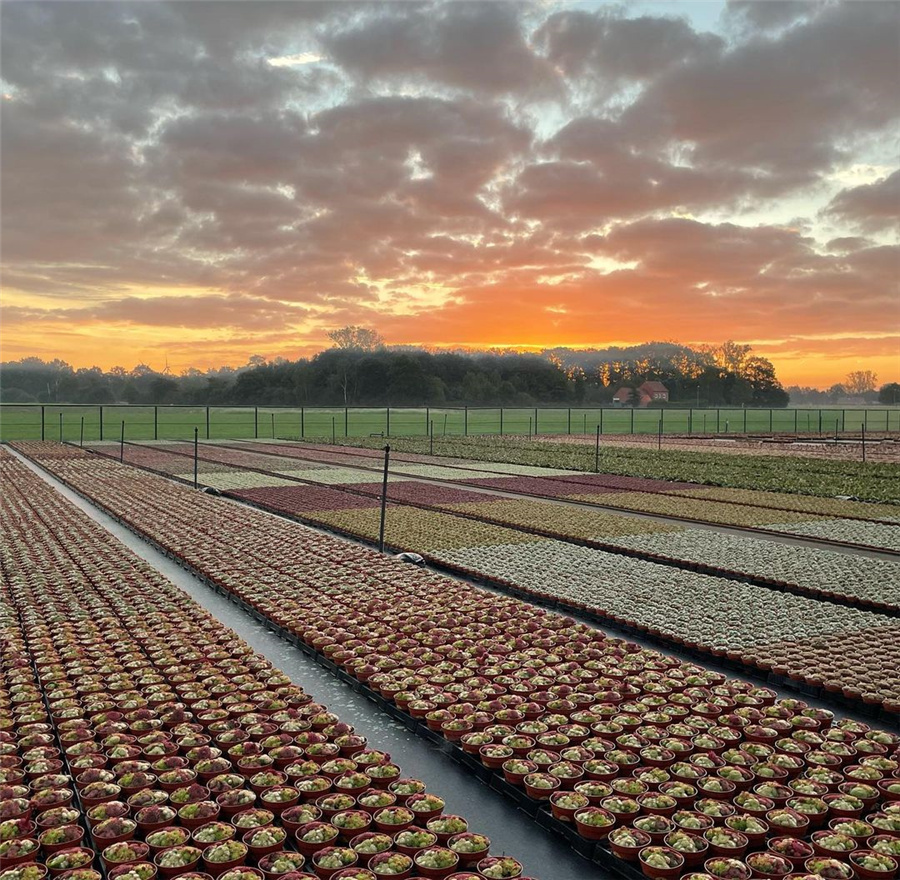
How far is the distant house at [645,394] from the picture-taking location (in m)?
107

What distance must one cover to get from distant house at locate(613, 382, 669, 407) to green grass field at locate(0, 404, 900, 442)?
393cm

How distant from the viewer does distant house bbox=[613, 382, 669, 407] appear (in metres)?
107

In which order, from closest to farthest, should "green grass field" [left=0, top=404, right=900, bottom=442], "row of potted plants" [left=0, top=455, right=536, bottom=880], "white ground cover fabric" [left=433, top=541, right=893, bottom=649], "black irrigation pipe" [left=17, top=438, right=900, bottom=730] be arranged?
"row of potted plants" [left=0, top=455, right=536, bottom=880] → "black irrigation pipe" [left=17, top=438, right=900, bottom=730] → "white ground cover fabric" [left=433, top=541, right=893, bottom=649] → "green grass field" [left=0, top=404, right=900, bottom=442]

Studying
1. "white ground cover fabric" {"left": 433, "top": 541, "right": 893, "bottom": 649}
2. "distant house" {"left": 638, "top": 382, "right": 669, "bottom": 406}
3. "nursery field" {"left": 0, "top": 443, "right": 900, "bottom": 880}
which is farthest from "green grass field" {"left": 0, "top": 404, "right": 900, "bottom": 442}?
"nursery field" {"left": 0, "top": 443, "right": 900, "bottom": 880}

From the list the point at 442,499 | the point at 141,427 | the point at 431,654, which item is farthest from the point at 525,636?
the point at 141,427

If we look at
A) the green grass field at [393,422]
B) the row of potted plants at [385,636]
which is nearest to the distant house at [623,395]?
the green grass field at [393,422]

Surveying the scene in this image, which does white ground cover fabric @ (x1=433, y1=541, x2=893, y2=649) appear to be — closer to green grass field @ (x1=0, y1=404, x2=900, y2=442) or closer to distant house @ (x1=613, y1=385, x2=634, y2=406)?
green grass field @ (x1=0, y1=404, x2=900, y2=442)

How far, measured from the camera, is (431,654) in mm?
8102

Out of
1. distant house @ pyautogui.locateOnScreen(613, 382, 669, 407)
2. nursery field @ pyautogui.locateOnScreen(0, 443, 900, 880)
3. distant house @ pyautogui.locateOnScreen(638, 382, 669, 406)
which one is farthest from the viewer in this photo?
distant house @ pyautogui.locateOnScreen(638, 382, 669, 406)

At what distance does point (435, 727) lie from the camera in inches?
257

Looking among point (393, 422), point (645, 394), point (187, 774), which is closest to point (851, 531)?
point (187, 774)

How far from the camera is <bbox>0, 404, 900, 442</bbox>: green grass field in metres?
65.0

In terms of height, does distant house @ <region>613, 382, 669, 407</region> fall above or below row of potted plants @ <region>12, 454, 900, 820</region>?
above

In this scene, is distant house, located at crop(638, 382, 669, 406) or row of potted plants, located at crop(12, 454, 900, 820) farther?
distant house, located at crop(638, 382, 669, 406)
